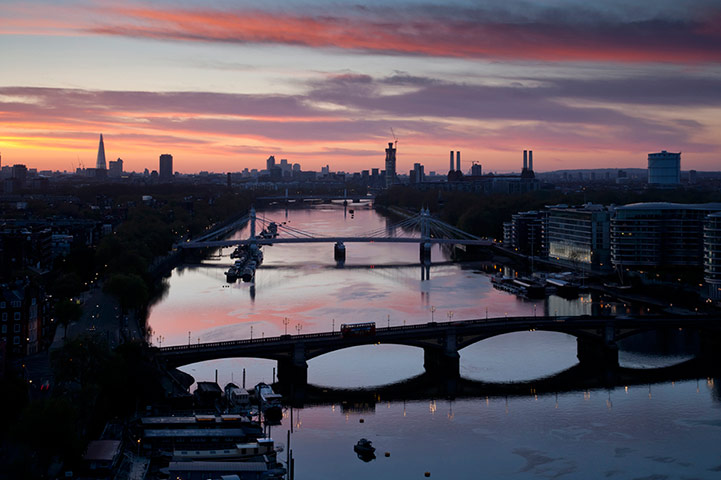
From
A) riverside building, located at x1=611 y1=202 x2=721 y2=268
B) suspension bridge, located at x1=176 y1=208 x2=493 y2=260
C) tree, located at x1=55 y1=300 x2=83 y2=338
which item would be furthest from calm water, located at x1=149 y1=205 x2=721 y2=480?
suspension bridge, located at x1=176 y1=208 x2=493 y2=260

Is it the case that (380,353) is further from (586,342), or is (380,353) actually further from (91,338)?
(91,338)

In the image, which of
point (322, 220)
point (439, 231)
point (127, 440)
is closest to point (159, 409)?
point (127, 440)

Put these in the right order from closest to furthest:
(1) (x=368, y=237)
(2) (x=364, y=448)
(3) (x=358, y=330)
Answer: (2) (x=364, y=448) < (3) (x=358, y=330) < (1) (x=368, y=237)

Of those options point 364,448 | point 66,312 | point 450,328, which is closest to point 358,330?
point 450,328

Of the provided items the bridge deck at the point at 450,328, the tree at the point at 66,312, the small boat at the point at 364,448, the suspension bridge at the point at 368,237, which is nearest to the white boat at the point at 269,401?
the bridge deck at the point at 450,328

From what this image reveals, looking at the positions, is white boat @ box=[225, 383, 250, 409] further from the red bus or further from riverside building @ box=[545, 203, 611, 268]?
riverside building @ box=[545, 203, 611, 268]

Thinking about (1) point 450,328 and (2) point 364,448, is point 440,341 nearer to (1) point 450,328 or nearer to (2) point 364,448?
(1) point 450,328
